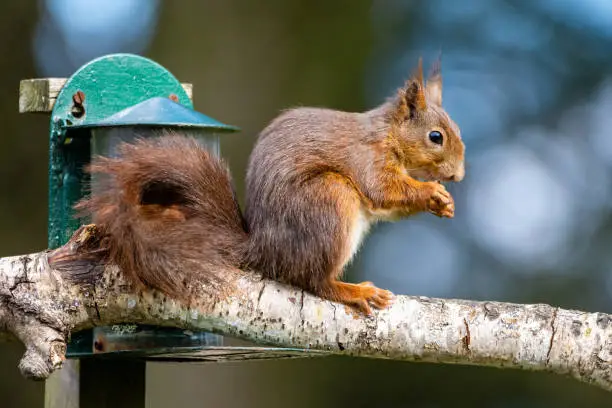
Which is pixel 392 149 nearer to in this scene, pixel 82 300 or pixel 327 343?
pixel 327 343

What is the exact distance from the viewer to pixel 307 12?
15.5ft

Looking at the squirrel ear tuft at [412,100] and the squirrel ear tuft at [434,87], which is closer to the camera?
the squirrel ear tuft at [412,100]

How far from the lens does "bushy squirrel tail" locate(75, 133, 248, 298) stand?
1.83 meters

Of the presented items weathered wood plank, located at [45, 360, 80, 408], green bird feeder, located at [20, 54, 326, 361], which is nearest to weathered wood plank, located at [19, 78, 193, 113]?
green bird feeder, located at [20, 54, 326, 361]

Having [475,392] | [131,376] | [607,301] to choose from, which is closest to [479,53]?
[607,301]

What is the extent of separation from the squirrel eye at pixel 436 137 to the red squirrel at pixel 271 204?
0.07 metres

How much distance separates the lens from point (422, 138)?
2.17 m

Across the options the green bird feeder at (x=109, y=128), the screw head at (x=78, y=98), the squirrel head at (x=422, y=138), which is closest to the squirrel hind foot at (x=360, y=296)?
the green bird feeder at (x=109, y=128)

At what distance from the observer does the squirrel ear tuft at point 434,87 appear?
237cm

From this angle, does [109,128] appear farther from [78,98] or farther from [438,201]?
[438,201]

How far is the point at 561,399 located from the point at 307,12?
7.32 feet

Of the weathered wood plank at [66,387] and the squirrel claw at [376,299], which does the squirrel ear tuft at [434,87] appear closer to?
the squirrel claw at [376,299]

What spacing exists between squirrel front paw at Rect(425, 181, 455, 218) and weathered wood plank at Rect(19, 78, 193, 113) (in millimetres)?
882

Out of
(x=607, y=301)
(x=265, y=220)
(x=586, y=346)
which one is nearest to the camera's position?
(x=586, y=346)
